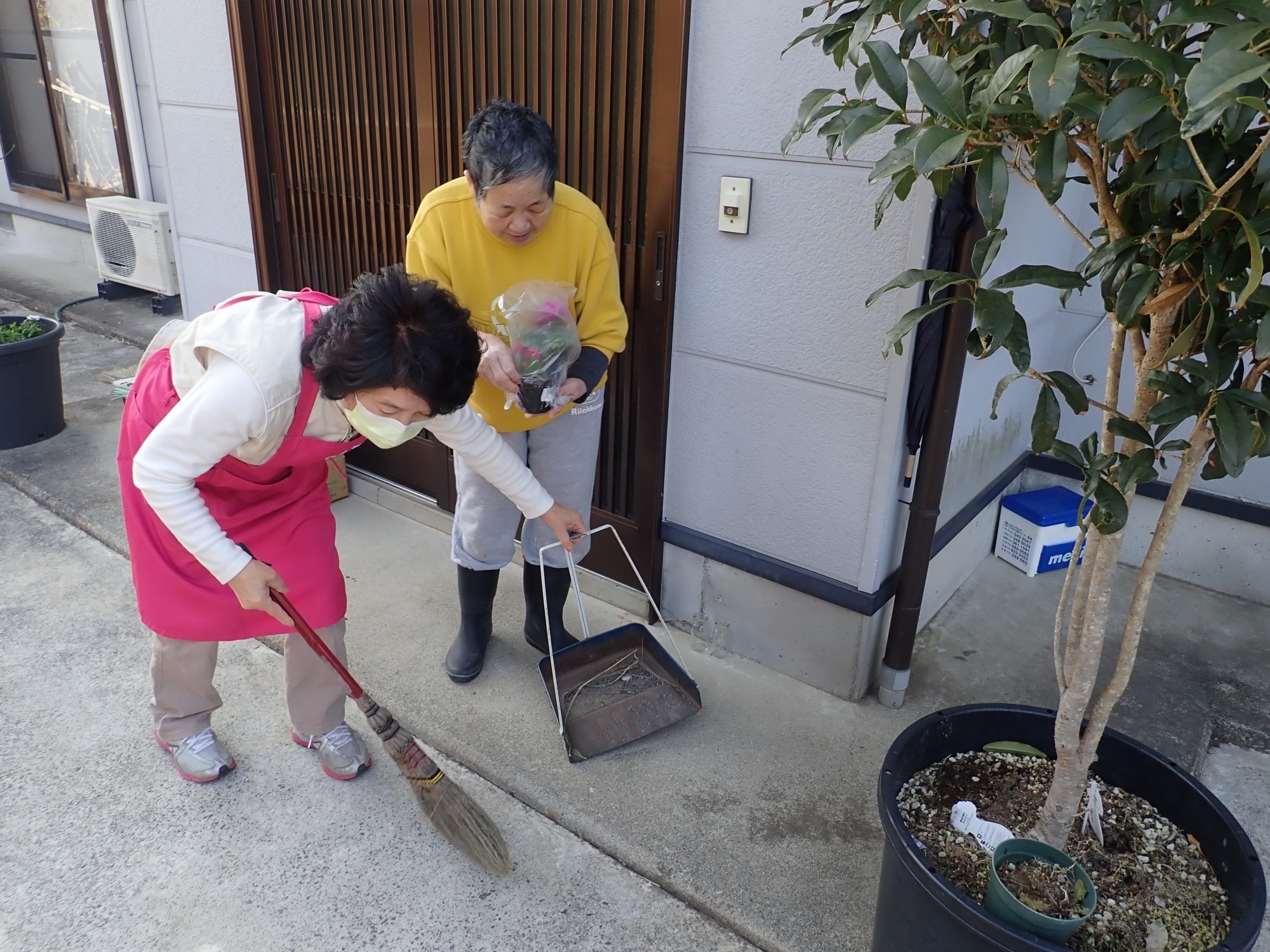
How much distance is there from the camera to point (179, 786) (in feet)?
7.88

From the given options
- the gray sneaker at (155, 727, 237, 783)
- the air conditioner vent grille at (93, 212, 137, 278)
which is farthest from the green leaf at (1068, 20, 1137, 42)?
the air conditioner vent grille at (93, 212, 137, 278)

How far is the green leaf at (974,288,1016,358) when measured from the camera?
1351 mm

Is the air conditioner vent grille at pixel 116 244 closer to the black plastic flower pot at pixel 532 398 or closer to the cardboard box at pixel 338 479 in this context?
the cardboard box at pixel 338 479

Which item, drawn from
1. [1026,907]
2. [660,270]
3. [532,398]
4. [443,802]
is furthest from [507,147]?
[1026,907]

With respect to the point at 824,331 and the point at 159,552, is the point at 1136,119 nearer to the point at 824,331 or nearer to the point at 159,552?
the point at 824,331

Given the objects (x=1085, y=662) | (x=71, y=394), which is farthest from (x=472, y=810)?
(x=71, y=394)

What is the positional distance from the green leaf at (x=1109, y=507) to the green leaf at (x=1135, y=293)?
0.85 ft

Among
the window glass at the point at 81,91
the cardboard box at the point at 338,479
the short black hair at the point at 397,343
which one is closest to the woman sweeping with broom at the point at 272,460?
the short black hair at the point at 397,343

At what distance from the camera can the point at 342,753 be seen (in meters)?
2.43

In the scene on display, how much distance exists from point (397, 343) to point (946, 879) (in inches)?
52.3

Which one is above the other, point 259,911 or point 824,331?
point 824,331

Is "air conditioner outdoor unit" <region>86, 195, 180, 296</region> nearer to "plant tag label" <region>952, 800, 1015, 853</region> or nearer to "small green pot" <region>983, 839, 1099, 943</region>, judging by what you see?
"plant tag label" <region>952, 800, 1015, 853</region>

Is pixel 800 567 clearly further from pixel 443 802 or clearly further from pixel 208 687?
pixel 208 687

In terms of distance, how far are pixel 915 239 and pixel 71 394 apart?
181 inches
